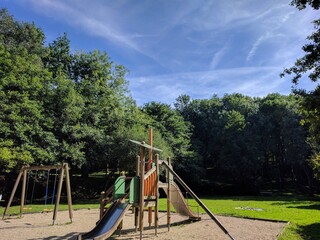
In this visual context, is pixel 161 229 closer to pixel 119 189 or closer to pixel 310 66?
pixel 119 189

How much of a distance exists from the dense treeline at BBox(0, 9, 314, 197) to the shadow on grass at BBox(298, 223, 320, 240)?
4.27 m

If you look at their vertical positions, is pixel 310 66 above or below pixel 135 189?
above

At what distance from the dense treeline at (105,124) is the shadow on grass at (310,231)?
427 cm

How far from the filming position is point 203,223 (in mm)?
11195

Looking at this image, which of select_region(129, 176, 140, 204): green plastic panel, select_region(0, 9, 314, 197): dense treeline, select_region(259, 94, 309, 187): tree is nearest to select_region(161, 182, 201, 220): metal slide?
select_region(129, 176, 140, 204): green plastic panel

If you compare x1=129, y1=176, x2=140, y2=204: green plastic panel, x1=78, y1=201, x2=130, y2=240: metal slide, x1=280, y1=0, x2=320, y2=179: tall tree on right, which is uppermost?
x1=280, y1=0, x2=320, y2=179: tall tree on right

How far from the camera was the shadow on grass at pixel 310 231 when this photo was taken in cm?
856

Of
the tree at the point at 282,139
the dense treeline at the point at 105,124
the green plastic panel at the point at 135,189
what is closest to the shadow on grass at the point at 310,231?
the dense treeline at the point at 105,124

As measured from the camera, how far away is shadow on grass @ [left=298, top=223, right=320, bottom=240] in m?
8.56

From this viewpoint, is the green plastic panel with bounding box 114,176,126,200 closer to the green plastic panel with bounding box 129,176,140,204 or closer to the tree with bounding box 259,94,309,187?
the green plastic panel with bounding box 129,176,140,204

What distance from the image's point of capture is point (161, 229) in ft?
33.2

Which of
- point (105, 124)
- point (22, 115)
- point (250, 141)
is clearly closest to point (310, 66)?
point (22, 115)

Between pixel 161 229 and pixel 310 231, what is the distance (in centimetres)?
510

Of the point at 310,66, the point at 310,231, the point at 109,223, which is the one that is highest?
the point at 310,66
